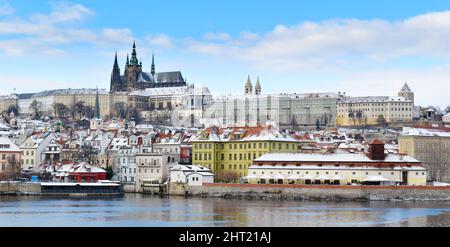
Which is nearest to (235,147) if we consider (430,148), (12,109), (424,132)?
(430,148)

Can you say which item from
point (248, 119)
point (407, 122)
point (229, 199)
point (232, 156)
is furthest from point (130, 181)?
point (248, 119)

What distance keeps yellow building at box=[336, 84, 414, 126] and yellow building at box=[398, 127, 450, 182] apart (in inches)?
2574

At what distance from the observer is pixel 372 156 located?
6003 centimetres

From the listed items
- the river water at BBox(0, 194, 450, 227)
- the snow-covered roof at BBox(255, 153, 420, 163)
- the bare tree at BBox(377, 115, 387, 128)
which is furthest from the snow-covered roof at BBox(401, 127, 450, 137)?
the bare tree at BBox(377, 115, 387, 128)

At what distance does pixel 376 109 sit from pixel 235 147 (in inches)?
3402

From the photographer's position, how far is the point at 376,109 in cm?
15238

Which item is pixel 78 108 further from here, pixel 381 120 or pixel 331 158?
pixel 331 158

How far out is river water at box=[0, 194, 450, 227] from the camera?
38.2 m

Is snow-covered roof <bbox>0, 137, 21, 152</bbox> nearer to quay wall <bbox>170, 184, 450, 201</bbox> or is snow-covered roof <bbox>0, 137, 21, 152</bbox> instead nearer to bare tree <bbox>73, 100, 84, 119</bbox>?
quay wall <bbox>170, 184, 450, 201</bbox>

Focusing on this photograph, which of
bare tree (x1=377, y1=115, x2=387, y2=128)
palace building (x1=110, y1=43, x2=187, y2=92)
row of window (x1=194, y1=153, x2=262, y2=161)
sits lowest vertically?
row of window (x1=194, y1=153, x2=262, y2=161)

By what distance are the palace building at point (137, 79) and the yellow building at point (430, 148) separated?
118 m

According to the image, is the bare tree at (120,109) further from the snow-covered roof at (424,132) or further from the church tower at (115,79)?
the snow-covered roof at (424,132)

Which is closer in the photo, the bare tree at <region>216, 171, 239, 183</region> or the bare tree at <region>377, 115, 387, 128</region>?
the bare tree at <region>216, 171, 239, 183</region>

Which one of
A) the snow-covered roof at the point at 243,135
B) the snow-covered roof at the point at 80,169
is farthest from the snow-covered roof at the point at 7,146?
the snow-covered roof at the point at 243,135
